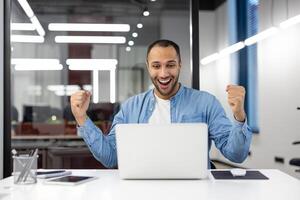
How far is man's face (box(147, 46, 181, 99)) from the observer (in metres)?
2.21

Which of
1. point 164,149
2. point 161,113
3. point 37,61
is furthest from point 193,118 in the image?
point 37,61

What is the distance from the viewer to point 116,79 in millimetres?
4645

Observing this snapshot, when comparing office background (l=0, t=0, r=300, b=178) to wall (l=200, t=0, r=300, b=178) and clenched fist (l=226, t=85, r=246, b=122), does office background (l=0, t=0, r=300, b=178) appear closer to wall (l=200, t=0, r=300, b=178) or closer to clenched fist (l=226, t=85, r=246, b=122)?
wall (l=200, t=0, r=300, b=178)

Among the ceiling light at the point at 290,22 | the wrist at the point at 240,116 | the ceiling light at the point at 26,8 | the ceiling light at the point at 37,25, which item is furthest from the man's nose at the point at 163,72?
the ceiling light at the point at 290,22

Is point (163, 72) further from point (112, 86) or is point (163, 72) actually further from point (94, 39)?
point (94, 39)

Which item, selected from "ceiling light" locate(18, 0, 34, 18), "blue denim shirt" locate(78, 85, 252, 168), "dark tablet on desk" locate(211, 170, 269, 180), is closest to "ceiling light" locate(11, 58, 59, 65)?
"ceiling light" locate(18, 0, 34, 18)

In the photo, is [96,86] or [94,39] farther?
[94,39]

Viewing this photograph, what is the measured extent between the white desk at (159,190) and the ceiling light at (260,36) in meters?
3.88

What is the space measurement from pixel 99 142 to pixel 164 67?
1.81ft

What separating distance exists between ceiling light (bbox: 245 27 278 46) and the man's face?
3297mm

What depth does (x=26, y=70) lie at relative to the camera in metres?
4.88

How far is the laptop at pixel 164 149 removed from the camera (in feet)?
5.10

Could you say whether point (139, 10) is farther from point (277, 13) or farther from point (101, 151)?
point (101, 151)

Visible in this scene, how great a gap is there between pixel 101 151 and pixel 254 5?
14.5 ft
